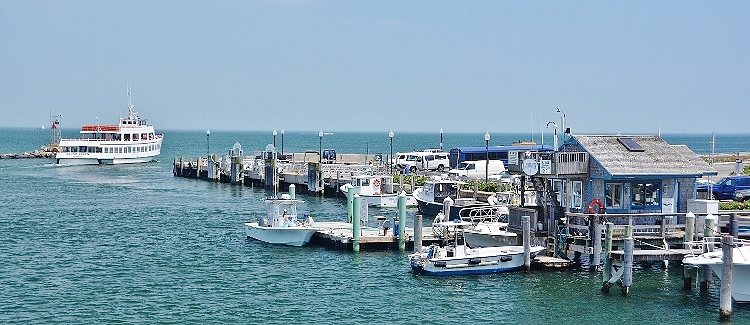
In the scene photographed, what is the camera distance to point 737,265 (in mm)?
32500

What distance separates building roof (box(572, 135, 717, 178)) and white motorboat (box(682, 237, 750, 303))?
5534 millimetres

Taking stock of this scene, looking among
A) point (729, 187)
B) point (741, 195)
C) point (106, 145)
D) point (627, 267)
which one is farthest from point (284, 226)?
point (106, 145)

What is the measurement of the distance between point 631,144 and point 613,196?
282 cm

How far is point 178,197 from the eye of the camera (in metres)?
80.2

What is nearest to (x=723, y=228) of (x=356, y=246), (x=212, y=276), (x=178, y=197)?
(x=356, y=246)

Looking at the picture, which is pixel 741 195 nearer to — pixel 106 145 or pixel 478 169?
pixel 478 169

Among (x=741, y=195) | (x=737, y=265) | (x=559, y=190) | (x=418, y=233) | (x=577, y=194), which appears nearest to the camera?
(x=737, y=265)

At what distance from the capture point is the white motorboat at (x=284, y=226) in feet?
156

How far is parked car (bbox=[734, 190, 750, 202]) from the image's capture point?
175ft

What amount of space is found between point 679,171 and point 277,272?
17.5 m

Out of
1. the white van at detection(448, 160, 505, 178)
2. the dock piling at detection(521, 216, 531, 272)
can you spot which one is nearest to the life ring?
the dock piling at detection(521, 216, 531, 272)

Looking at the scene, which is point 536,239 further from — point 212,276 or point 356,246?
point 212,276

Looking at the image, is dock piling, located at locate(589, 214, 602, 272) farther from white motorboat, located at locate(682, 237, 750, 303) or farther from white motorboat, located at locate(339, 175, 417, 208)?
white motorboat, located at locate(339, 175, 417, 208)

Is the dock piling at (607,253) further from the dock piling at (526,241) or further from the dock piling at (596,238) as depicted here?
the dock piling at (526,241)
